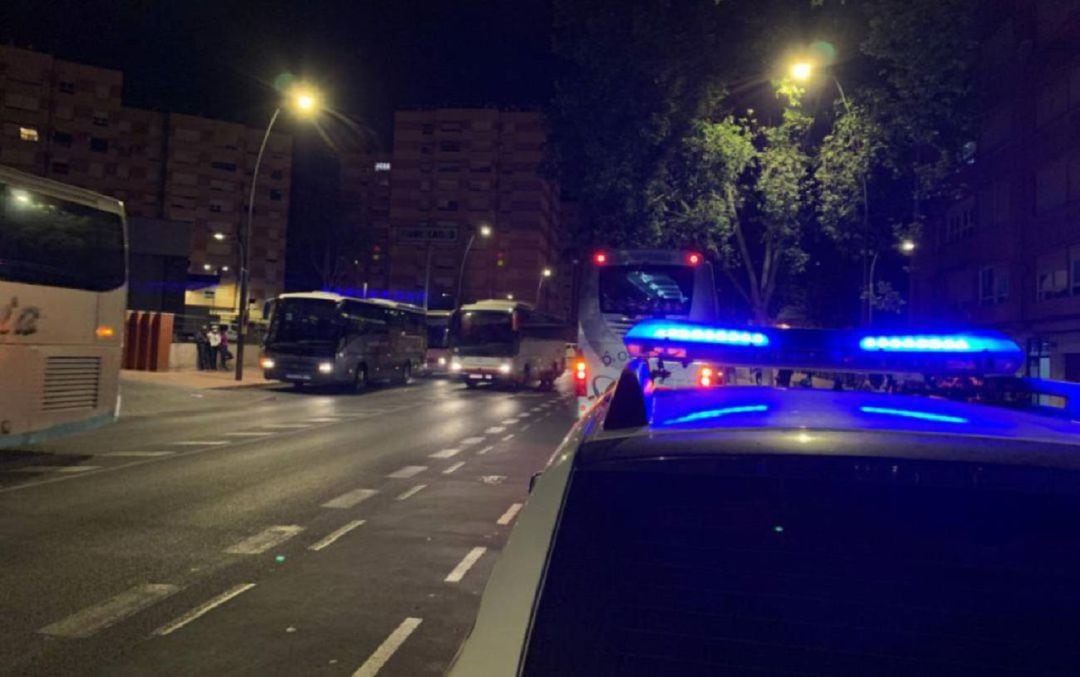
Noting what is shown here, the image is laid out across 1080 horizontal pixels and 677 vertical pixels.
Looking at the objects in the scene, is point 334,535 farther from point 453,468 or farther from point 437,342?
point 437,342

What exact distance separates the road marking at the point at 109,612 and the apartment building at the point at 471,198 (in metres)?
95.3

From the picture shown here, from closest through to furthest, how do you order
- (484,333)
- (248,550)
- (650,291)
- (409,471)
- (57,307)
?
(248,550)
(57,307)
(409,471)
(650,291)
(484,333)

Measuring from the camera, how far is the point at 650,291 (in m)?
15.8

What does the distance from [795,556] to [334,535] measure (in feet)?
20.8

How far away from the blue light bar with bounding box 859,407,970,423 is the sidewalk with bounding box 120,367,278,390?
1024 inches

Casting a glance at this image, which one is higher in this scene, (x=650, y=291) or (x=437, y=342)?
(x=650, y=291)

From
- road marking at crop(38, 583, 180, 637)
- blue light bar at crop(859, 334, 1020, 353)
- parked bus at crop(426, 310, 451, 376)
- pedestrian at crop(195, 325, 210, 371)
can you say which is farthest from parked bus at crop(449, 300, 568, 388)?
blue light bar at crop(859, 334, 1020, 353)

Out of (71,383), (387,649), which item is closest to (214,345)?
(71,383)

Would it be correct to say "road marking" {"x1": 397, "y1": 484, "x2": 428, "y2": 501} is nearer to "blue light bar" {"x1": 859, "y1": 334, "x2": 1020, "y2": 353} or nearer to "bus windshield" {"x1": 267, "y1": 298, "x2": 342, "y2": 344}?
"blue light bar" {"x1": 859, "y1": 334, "x2": 1020, "y2": 353}

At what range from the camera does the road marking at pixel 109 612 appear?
475cm

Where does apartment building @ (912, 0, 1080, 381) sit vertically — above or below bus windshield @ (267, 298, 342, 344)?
above

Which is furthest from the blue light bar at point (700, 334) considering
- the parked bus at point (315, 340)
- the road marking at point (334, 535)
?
the parked bus at point (315, 340)

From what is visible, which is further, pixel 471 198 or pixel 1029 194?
pixel 471 198

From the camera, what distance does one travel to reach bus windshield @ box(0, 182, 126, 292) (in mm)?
9992
